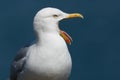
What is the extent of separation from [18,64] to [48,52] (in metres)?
0.26

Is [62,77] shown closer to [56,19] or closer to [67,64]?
[67,64]

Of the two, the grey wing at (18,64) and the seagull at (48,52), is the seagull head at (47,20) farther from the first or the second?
the grey wing at (18,64)

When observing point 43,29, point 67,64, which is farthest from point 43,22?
point 67,64

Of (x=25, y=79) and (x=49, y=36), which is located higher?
(x=49, y=36)

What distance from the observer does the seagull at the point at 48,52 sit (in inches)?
129

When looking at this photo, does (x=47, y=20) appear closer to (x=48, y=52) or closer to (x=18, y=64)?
(x=48, y=52)

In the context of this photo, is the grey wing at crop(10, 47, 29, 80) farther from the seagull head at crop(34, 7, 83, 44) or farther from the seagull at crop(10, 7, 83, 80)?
the seagull head at crop(34, 7, 83, 44)

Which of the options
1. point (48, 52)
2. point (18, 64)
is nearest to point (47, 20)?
point (48, 52)

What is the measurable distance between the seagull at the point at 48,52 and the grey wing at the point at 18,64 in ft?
0.28

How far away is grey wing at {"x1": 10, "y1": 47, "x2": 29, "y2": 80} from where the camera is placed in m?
3.45

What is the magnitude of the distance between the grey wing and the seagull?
84 mm

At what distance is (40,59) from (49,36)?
0.13m

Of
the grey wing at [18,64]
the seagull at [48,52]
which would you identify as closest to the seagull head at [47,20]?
the seagull at [48,52]

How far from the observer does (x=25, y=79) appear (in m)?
3.39
